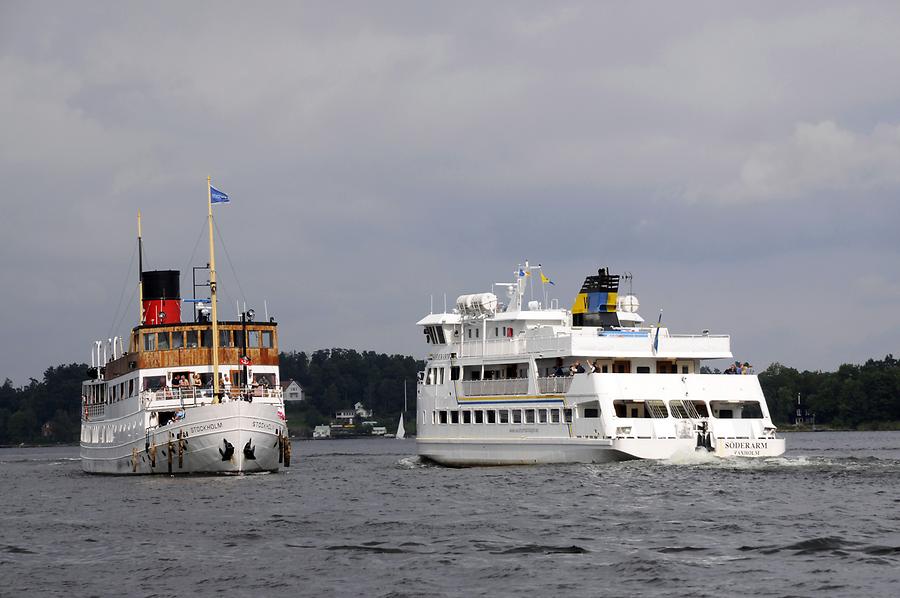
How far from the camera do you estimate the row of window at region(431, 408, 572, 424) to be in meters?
55.9

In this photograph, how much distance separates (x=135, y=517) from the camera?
1603 inches

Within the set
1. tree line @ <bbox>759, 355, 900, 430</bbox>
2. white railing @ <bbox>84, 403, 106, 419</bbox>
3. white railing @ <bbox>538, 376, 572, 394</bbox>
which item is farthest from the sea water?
tree line @ <bbox>759, 355, 900, 430</bbox>

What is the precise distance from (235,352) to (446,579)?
32.4 meters

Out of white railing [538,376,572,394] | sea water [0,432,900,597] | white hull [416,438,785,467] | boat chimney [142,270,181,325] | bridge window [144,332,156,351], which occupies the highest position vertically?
boat chimney [142,270,181,325]

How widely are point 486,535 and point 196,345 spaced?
2790 centimetres

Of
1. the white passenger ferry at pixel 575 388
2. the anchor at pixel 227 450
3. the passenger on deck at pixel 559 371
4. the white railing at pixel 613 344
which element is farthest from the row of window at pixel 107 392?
the passenger on deck at pixel 559 371

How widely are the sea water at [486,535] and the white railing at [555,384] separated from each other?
4.38 metres

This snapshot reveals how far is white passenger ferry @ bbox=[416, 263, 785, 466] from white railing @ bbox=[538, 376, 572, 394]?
5cm

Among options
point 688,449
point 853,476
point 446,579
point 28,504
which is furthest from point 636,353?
point 446,579

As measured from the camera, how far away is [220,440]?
174 ft

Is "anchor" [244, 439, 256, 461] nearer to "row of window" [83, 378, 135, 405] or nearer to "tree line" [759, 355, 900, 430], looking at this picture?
"row of window" [83, 378, 135, 405]

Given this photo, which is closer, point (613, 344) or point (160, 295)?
point (613, 344)

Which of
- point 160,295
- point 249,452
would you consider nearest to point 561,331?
point 249,452

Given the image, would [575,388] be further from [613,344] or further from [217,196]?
[217,196]
